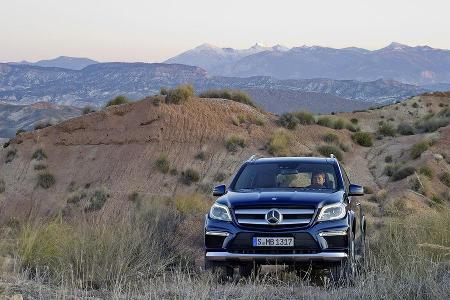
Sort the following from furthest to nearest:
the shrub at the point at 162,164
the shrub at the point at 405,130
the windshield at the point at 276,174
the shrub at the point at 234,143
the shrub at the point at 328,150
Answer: the shrub at the point at 405,130
the shrub at the point at 328,150
the shrub at the point at 234,143
the shrub at the point at 162,164
the windshield at the point at 276,174

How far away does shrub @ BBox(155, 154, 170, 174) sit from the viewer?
140ft

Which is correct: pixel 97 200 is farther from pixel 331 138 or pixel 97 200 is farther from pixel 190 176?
pixel 331 138

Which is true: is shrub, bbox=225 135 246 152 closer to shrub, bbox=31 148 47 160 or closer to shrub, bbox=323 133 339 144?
shrub, bbox=323 133 339 144

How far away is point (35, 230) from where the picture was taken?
1145cm

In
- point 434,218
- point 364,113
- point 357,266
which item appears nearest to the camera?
point 357,266

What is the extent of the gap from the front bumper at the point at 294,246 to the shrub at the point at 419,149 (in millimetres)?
34780

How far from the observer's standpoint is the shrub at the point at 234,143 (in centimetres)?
4481

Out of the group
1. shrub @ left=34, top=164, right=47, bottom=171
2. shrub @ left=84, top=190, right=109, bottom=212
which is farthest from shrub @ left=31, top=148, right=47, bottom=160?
shrub @ left=84, top=190, right=109, bottom=212

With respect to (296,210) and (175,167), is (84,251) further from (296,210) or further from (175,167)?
(175,167)

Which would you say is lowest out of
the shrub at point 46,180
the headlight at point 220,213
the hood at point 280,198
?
the shrub at point 46,180

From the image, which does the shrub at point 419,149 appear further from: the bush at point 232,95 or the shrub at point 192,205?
the shrub at point 192,205

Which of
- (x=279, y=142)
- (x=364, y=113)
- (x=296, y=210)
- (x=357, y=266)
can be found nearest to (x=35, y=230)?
(x=296, y=210)

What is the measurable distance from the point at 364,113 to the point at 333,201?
68151 millimetres

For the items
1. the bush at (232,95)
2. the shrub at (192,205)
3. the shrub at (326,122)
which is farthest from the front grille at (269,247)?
the bush at (232,95)
